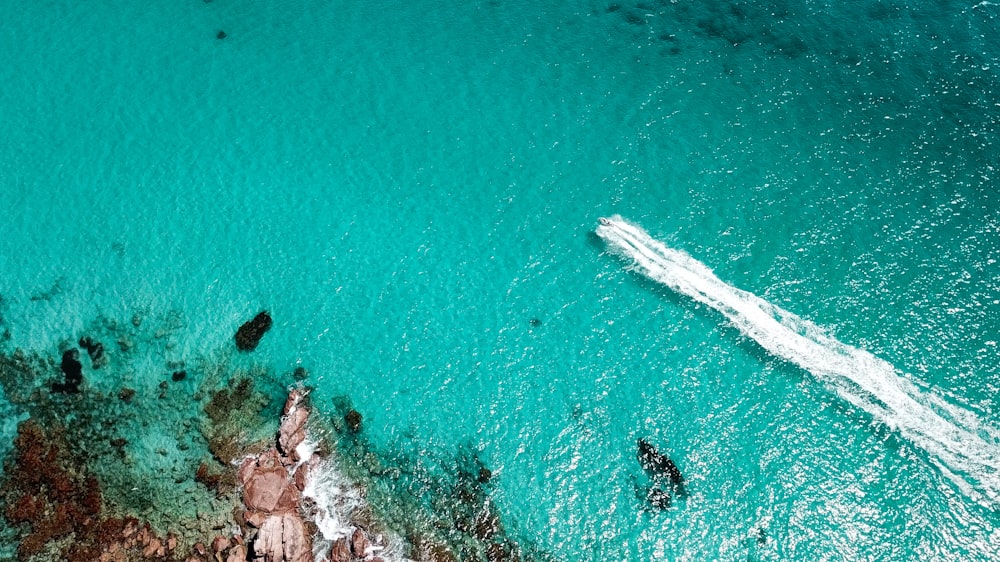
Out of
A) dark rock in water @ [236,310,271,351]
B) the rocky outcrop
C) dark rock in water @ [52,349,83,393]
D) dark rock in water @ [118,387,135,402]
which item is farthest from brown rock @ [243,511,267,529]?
dark rock in water @ [52,349,83,393]

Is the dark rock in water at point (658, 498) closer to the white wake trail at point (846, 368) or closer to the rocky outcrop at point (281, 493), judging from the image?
the white wake trail at point (846, 368)

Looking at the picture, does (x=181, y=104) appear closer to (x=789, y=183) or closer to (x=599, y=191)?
(x=599, y=191)

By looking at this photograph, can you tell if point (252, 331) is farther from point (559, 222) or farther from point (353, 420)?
point (559, 222)

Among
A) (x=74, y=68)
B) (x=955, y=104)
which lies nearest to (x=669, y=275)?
(x=955, y=104)

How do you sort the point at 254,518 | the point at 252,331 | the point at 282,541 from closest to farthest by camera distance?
the point at 282,541 < the point at 254,518 < the point at 252,331

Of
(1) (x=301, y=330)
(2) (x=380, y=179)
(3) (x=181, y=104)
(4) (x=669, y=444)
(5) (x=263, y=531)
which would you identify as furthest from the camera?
(3) (x=181, y=104)

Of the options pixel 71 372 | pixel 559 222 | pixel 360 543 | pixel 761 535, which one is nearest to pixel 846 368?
pixel 761 535

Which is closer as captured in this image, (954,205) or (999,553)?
(999,553)
